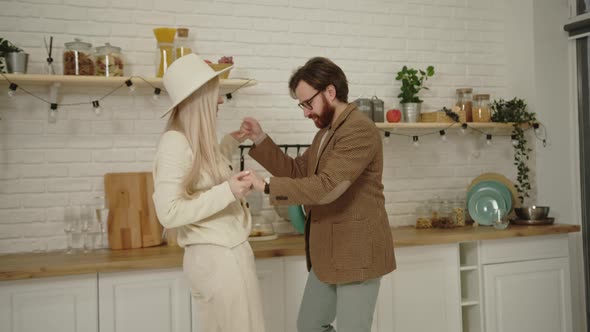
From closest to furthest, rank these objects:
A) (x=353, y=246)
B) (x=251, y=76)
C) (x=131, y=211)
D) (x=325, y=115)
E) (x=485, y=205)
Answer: (x=353, y=246) → (x=325, y=115) → (x=131, y=211) → (x=251, y=76) → (x=485, y=205)

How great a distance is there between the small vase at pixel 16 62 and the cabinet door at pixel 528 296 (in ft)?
9.78

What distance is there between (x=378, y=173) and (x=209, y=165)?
785 millimetres

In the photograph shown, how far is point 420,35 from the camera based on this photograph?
4172mm

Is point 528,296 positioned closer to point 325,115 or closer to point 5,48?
point 325,115

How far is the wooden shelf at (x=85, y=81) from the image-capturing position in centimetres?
299

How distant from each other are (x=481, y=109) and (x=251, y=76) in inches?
66.3

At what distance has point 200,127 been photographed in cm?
237

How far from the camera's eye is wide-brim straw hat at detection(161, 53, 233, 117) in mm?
2326

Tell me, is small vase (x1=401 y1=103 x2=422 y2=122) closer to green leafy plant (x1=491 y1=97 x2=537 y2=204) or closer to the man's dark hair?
green leafy plant (x1=491 y1=97 x2=537 y2=204)

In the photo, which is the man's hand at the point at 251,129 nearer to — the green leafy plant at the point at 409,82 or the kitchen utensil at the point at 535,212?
the green leafy plant at the point at 409,82

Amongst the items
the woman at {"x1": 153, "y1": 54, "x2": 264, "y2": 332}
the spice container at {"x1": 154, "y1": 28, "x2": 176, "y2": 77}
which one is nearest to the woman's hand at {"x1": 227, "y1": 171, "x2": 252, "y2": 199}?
the woman at {"x1": 153, "y1": 54, "x2": 264, "y2": 332}

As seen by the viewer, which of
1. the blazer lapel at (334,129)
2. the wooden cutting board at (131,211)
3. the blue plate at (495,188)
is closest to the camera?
the blazer lapel at (334,129)

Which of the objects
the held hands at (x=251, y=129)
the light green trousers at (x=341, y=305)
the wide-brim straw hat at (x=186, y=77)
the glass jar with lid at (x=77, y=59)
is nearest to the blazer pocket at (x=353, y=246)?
the light green trousers at (x=341, y=305)

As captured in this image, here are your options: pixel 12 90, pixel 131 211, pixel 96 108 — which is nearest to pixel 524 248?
pixel 131 211
